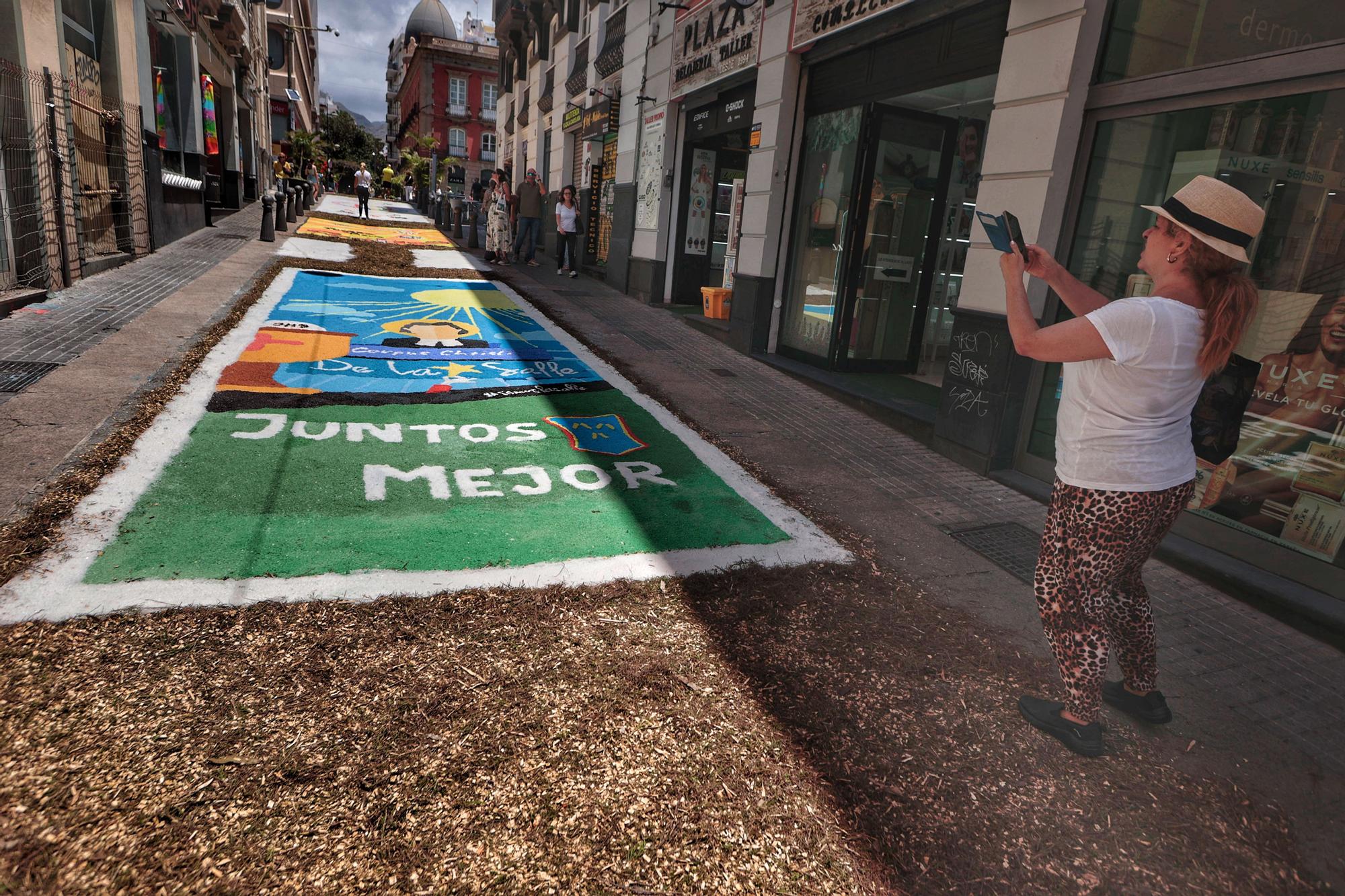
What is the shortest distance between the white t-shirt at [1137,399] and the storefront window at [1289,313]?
2241 mm

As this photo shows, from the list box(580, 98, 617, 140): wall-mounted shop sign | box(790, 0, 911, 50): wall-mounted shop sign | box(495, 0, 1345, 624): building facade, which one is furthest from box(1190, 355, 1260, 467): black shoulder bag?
box(580, 98, 617, 140): wall-mounted shop sign

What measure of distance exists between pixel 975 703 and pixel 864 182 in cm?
677

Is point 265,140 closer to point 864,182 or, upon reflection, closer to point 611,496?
point 864,182

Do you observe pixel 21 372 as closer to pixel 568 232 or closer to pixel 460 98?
pixel 568 232

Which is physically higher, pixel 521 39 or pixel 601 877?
pixel 521 39

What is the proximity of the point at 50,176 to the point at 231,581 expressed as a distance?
7845 mm

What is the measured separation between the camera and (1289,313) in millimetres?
4305

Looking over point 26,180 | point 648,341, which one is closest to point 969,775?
point 648,341

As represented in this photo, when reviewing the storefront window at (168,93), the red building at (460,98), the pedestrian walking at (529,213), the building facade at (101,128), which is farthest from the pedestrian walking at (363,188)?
the red building at (460,98)

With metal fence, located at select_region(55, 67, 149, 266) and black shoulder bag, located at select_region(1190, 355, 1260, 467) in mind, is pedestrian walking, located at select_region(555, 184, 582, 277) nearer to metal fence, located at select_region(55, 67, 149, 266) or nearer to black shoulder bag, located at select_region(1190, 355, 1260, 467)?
metal fence, located at select_region(55, 67, 149, 266)

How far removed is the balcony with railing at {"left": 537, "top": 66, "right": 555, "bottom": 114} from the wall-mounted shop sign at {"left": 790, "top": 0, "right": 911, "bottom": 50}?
1434cm

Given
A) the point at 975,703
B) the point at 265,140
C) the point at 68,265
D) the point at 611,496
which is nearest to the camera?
the point at 975,703

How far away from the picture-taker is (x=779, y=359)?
380 inches

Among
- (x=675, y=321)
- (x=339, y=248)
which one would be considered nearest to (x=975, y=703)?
(x=675, y=321)
